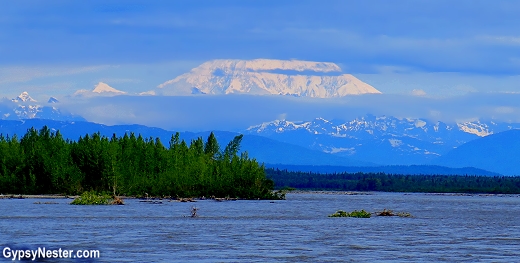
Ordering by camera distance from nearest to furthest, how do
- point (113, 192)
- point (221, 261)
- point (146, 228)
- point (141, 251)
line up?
point (221, 261)
point (141, 251)
point (146, 228)
point (113, 192)

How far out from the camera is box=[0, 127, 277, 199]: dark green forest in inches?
6038

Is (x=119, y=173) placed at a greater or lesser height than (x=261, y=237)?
greater

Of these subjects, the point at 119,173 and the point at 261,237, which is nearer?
the point at 261,237

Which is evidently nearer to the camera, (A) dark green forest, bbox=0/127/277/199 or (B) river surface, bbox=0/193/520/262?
(B) river surface, bbox=0/193/520/262

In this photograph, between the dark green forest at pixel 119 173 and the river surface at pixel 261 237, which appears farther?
the dark green forest at pixel 119 173

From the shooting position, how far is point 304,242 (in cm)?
6275

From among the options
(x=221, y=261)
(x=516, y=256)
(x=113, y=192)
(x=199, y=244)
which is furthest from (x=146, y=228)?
(x=113, y=192)

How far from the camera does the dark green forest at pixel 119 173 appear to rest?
15338cm

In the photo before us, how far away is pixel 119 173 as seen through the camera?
502ft

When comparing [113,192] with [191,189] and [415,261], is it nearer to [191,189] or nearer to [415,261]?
[191,189]

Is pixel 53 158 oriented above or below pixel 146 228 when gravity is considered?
above

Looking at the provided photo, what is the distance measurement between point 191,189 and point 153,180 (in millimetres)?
6262

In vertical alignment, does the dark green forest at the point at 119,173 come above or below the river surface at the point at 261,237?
above

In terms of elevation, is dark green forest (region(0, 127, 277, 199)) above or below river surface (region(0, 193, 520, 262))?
above
